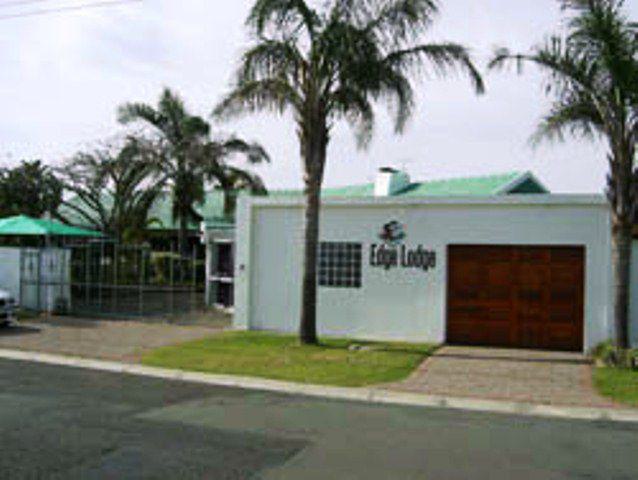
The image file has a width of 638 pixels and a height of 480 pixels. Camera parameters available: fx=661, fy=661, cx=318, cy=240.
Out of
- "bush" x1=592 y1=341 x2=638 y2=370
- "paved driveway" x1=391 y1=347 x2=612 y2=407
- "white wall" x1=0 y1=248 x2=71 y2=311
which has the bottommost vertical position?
"paved driveway" x1=391 y1=347 x2=612 y2=407

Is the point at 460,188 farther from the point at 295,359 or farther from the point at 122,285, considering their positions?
the point at 295,359

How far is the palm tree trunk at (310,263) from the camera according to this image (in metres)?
13.4

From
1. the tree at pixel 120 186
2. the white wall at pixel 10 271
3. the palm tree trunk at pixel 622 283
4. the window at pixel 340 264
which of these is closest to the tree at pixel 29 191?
the tree at pixel 120 186

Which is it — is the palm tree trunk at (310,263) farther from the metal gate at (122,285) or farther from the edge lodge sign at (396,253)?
the metal gate at (122,285)

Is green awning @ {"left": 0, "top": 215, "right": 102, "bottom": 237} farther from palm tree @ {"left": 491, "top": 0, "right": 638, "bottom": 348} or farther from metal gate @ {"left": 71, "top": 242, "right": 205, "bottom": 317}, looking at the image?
palm tree @ {"left": 491, "top": 0, "right": 638, "bottom": 348}

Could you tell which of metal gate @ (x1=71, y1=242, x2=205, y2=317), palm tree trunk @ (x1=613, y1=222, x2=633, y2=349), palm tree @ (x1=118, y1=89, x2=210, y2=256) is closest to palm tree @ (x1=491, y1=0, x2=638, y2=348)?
palm tree trunk @ (x1=613, y1=222, x2=633, y2=349)

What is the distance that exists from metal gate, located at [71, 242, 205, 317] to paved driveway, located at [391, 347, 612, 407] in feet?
27.5

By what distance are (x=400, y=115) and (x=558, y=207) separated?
391 cm

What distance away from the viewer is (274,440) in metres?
6.80

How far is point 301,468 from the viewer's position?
5840 millimetres

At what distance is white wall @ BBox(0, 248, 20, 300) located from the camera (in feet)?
62.3

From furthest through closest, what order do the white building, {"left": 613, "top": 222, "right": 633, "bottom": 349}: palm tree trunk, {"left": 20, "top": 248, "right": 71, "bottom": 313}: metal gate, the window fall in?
1. {"left": 20, "top": 248, "right": 71, "bottom": 313}: metal gate
2. the window
3. the white building
4. {"left": 613, "top": 222, "right": 633, "bottom": 349}: palm tree trunk

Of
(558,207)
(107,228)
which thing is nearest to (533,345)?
(558,207)

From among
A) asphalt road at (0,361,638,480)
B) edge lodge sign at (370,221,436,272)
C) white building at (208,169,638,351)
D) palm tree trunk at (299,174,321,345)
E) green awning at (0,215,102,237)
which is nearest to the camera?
asphalt road at (0,361,638,480)
